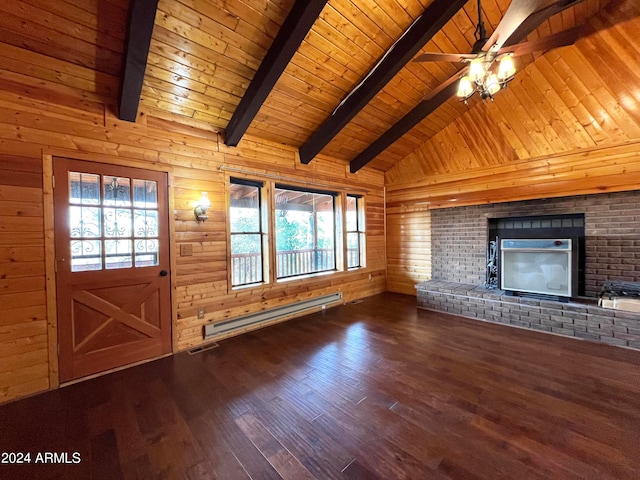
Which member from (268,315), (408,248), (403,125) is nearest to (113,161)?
(268,315)

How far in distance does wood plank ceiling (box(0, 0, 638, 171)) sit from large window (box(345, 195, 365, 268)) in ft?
6.67

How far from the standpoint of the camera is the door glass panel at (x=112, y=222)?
8.82 feet

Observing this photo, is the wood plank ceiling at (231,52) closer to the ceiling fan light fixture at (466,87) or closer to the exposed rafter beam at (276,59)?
the exposed rafter beam at (276,59)

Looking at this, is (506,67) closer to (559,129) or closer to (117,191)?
(559,129)

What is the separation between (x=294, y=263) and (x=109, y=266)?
389 centimetres

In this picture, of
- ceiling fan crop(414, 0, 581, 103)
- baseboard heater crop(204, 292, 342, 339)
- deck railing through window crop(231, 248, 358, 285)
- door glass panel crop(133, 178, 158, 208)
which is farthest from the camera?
deck railing through window crop(231, 248, 358, 285)

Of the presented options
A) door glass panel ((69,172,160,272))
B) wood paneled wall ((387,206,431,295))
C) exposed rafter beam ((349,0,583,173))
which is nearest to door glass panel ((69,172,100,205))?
door glass panel ((69,172,160,272))

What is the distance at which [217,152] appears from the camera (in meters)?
3.63

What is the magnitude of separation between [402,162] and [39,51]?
558cm

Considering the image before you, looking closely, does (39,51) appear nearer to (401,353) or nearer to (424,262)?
(401,353)

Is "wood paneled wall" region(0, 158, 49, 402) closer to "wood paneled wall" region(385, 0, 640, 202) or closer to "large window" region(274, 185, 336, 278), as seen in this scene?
"large window" region(274, 185, 336, 278)

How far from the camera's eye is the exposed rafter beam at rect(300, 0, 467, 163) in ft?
9.37

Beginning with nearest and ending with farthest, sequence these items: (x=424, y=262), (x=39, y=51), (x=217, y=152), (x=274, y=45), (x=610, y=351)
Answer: (x=39, y=51)
(x=274, y=45)
(x=610, y=351)
(x=217, y=152)
(x=424, y=262)

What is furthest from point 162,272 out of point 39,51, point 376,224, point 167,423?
point 376,224
